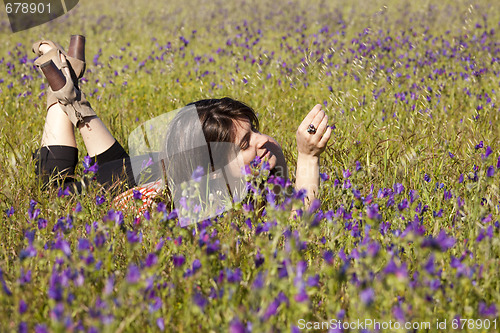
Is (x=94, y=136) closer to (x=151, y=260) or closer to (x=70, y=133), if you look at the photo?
(x=70, y=133)

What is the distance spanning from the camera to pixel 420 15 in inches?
370

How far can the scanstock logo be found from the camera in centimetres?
1094

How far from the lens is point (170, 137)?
10.2 feet

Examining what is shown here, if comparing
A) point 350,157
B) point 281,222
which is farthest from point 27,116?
point 281,222

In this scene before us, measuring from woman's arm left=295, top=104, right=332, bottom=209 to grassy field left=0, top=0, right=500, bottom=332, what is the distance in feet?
0.36

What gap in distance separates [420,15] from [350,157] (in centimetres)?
716

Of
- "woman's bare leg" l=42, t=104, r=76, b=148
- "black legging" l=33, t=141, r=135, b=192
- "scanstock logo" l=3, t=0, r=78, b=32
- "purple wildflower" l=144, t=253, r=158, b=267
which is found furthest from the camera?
"scanstock logo" l=3, t=0, r=78, b=32

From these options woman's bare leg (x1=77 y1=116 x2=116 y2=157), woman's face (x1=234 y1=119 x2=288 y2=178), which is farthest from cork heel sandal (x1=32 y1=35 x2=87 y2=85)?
woman's face (x1=234 y1=119 x2=288 y2=178)

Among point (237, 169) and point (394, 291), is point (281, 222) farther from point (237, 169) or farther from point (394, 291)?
point (237, 169)

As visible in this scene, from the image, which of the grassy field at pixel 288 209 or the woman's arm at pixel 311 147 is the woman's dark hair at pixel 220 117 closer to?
the woman's arm at pixel 311 147

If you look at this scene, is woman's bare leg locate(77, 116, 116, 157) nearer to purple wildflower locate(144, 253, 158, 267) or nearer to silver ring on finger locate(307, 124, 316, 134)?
silver ring on finger locate(307, 124, 316, 134)

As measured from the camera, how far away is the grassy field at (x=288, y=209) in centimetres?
148

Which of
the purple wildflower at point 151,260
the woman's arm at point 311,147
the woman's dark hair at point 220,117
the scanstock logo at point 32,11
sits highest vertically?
the scanstock logo at point 32,11

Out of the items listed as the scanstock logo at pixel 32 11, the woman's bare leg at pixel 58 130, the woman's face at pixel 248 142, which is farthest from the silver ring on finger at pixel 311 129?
the scanstock logo at pixel 32 11
